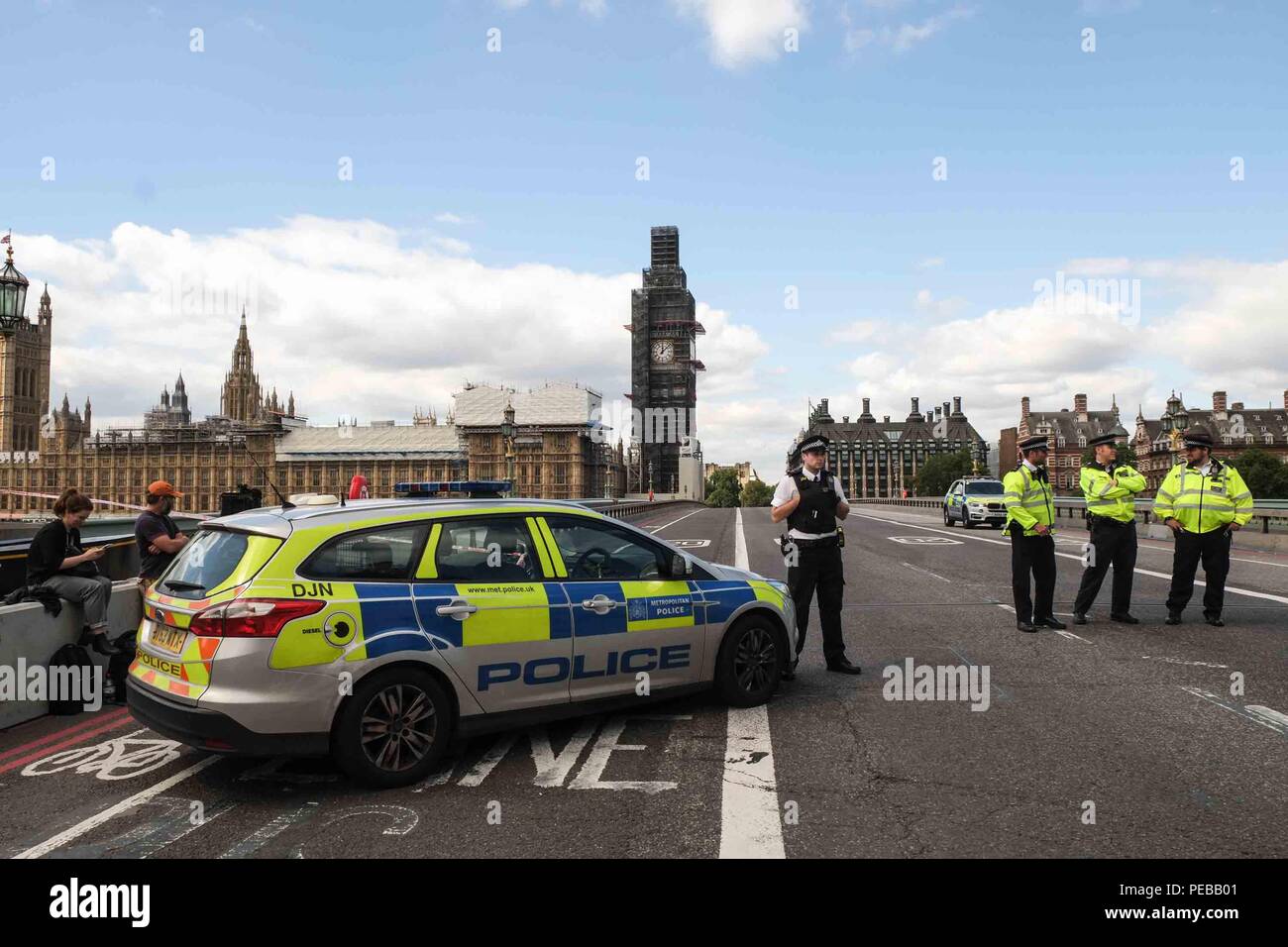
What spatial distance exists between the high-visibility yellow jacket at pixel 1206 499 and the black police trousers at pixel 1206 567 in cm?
11

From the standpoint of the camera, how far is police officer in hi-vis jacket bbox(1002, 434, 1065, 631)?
9.09 m

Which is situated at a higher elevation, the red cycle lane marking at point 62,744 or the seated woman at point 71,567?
the seated woman at point 71,567

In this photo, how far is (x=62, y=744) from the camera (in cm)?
596

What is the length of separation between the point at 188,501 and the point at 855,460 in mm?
133650

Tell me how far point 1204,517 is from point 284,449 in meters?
151

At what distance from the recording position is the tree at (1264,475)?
93.4 m

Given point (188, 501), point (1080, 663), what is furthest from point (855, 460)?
point (1080, 663)

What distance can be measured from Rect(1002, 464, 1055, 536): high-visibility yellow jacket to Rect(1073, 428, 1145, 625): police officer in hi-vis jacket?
839 millimetres

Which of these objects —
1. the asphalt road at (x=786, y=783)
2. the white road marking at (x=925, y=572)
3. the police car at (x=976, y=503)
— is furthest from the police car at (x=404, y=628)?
the police car at (x=976, y=503)

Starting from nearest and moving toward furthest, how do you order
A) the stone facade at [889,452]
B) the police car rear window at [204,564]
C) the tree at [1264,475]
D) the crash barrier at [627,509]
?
the police car rear window at [204,564] < the crash barrier at [627,509] < the tree at [1264,475] < the stone facade at [889,452]

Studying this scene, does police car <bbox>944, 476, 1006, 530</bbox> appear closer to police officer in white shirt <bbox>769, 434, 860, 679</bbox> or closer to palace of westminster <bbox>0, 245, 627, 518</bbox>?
police officer in white shirt <bbox>769, 434, 860, 679</bbox>

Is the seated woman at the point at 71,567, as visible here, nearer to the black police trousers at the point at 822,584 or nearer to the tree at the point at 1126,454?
the black police trousers at the point at 822,584
